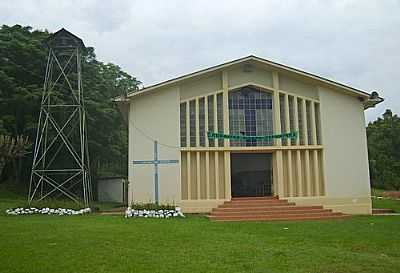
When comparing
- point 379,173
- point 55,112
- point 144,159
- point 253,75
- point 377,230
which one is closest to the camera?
point 377,230

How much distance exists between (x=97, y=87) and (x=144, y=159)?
14.2 m

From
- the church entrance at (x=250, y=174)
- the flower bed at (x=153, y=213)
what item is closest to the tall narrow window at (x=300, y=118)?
the church entrance at (x=250, y=174)

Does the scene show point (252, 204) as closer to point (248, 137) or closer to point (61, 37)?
point (248, 137)

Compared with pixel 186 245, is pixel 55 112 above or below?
above

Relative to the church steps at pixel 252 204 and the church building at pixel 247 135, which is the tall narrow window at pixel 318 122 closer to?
the church building at pixel 247 135

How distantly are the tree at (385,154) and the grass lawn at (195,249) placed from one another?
31118 millimetres

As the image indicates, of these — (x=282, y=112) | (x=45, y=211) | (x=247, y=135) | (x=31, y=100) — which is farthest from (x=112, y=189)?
(x=282, y=112)

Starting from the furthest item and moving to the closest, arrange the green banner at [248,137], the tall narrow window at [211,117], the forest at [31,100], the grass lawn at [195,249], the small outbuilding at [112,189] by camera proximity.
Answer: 1. the small outbuilding at [112,189]
2. the forest at [31,100]
3. the tall narrow window at [211,117]
4. the green banner at [248,137]
5. the grass lawn at [195,249]

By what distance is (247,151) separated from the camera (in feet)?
65.8

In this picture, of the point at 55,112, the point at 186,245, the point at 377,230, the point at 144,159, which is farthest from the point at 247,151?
the point at 55,112

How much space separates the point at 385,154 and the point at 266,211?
95.2 ft

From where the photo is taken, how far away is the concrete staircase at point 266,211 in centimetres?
1709

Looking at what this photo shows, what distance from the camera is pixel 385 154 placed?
140 ft

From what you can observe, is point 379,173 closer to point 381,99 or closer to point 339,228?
point 381,99
